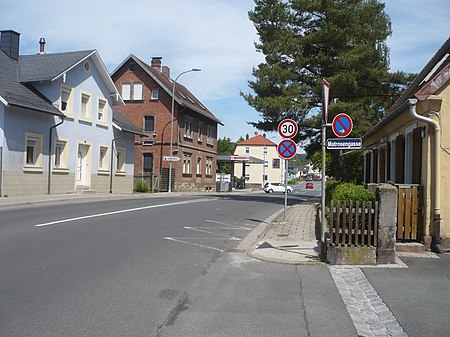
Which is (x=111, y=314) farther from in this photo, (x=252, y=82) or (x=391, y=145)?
(x=252, y=82)

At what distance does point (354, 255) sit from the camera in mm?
8703

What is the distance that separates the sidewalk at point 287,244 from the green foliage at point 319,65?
38.2 ft

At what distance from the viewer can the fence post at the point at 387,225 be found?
8656 millimetres

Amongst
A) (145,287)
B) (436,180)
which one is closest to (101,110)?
(436,180)

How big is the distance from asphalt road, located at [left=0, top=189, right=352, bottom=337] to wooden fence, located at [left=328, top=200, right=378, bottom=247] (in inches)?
29.3

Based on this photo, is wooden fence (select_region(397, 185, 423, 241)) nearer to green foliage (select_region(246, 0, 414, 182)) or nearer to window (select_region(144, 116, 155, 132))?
green foliage (select_region(246, 0, 414, 182))

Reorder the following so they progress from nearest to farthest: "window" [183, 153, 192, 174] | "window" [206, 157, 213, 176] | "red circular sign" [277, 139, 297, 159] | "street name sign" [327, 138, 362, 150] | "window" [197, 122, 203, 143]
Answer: "street name sign" [327, 138, 362, 150], "red circular sign" [277, 139, 297, 159], "window" [183, 153, 192, 174], "window" [197, 122, 203, 143], "window" [206, 157, 213, 176]

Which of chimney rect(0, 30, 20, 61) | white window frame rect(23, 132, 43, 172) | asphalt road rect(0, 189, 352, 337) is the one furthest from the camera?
Answer: chimney rect(0, 30, 20, 61)

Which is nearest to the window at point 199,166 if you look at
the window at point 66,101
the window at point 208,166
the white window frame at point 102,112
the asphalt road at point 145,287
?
the window at point 208,166

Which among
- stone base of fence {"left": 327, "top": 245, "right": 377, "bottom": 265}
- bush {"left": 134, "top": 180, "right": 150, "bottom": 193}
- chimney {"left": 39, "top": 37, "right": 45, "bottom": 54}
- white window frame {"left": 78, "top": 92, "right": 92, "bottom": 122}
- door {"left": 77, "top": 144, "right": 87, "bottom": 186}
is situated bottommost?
stone base of fence {"left": 327, "top": 245, "right": 377, "bottom": 265}

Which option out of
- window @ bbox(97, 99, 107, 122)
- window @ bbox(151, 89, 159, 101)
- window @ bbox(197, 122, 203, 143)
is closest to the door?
window @ bbox(97, 99, 107, 122)

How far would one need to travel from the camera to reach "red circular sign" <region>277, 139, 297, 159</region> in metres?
15.1

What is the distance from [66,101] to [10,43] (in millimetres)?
4609

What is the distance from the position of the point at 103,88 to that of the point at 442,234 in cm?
2658
